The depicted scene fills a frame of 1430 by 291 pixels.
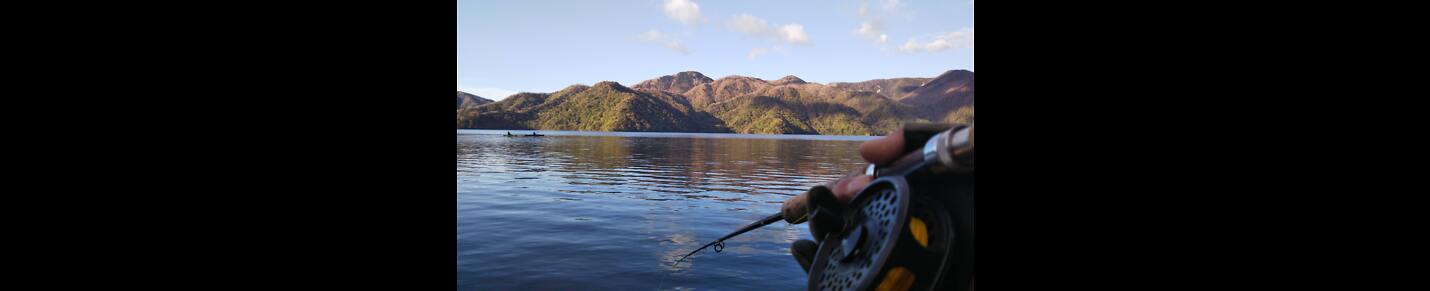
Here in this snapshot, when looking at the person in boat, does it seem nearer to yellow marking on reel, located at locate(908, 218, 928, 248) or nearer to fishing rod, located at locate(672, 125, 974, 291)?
fishing rod, located at locate(672, 125, 974, 291)

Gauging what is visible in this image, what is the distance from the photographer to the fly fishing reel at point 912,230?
165 centimetres

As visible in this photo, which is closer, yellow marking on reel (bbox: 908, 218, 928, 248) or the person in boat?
yellow marking on reel (bbox: 908, 218, 928, 248)

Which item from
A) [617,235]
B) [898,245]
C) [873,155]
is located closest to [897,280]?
[898,245]

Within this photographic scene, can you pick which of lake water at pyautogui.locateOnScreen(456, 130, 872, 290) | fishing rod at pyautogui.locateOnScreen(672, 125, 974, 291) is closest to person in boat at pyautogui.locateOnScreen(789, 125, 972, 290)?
fishing rod at pyautogui.locateOnScreen(672, 125, 974, 291)

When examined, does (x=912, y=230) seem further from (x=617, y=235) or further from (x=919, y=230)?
(x=617, y=235)

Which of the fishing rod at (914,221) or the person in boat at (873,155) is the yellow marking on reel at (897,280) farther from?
the person in boat at (873,155)

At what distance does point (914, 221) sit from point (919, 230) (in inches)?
1.0

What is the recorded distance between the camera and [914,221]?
167cm

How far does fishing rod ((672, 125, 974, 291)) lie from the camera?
5.39 ft

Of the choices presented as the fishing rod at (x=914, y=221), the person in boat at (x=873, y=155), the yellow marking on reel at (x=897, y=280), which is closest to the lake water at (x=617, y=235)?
the person in boat at (x=873, y=155)

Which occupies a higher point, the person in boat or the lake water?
the person in boat
